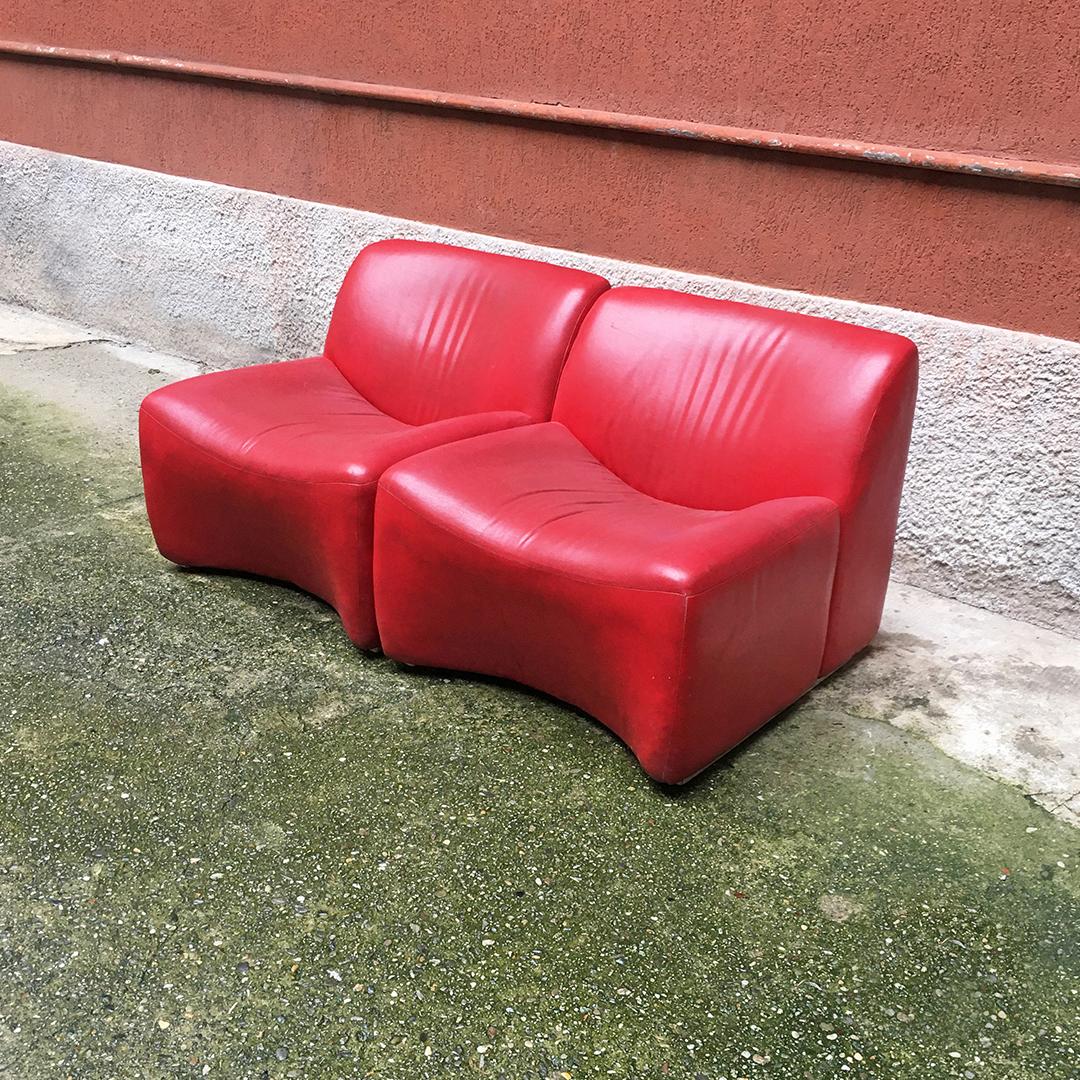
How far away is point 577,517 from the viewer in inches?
111

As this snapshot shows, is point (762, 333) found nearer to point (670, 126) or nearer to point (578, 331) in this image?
point (578, 331)

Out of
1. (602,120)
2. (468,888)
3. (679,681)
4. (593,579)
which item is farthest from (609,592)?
(602,120)

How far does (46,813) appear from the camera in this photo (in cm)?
248

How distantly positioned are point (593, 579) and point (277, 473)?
100cm

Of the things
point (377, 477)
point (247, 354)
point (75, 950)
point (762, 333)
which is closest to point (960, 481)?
point (762, 333)

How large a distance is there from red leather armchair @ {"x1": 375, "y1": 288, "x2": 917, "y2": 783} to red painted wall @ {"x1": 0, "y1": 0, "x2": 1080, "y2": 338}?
0.62 meters

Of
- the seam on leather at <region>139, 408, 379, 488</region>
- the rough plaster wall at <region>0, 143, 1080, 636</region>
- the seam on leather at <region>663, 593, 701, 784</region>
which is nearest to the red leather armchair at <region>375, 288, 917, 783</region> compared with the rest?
the seam on leather at <region>663, 593, 701, 784</region>

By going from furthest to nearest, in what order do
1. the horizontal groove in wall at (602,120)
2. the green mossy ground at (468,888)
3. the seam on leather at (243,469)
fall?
the horizontal groove in wall at (602,120) → the seam on leather at (243,469) → the green mossy ground at (468,888)

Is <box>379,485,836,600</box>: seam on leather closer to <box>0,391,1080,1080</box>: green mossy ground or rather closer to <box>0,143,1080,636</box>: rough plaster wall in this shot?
<box>0,391,1080,1080</box>: green mossy ground

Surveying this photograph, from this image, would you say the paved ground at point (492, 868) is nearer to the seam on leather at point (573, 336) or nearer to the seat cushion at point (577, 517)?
the seat cushion at point (577, 517)

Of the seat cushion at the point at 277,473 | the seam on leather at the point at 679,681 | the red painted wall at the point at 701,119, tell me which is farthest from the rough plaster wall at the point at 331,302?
the seam on leather at the point at 679,681

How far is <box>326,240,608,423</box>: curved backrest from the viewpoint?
136 inches

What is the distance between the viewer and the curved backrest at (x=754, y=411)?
2.84m

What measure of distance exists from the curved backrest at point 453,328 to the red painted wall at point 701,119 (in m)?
0.60
